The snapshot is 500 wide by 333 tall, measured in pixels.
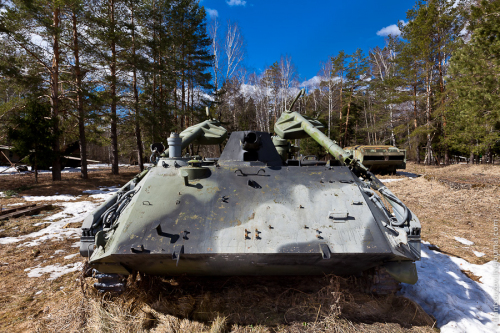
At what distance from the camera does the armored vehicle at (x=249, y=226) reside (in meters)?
3.12

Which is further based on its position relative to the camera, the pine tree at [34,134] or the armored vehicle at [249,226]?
the pine tree at [34,134]

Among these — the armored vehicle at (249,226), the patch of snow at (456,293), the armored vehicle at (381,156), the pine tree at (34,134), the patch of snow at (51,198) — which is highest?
the pine tree at (34,134)

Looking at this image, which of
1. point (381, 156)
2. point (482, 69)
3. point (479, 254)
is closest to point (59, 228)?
point (479, 254)

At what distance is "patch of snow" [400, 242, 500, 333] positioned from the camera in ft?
10.9

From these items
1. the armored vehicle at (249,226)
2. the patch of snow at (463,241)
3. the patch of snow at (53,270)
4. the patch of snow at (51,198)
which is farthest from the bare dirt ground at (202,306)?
the patch of snow at (51,198)

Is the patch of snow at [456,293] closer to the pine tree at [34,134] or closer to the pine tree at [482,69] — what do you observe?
the pine tree at [482,69]

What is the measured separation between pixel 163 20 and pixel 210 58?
14.4ft

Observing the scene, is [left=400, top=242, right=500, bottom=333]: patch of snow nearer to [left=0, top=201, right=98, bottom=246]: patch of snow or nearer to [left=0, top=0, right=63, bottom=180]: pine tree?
[left=0, top=201, right=98, bottom=246]: patch of snow

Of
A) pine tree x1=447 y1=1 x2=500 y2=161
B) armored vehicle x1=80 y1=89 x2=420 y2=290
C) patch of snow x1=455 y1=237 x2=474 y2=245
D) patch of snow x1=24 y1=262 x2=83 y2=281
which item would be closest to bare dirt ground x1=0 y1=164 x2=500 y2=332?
patch of snow x1=24 y1=262 x2=83 y2=281

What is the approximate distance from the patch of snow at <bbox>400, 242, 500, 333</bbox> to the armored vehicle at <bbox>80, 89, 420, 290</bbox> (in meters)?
0.92

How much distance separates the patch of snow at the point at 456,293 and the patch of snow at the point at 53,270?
5.73 m

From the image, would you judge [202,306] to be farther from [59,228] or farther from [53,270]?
[59,228]

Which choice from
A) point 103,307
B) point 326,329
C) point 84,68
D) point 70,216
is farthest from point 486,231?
point 84,68

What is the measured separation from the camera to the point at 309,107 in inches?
1545
